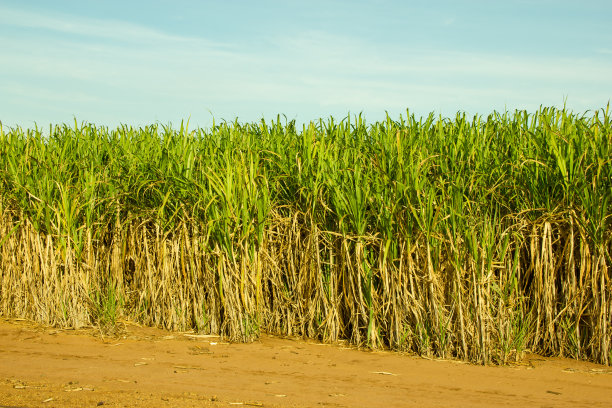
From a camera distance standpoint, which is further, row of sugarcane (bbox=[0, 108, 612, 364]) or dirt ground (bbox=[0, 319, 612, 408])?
row of sugarcane (bbox=[0, 108, 612, 364])

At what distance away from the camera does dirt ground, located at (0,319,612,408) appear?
4266mm

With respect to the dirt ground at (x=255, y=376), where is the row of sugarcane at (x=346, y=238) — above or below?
above

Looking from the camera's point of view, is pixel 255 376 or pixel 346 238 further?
pixel 346 238

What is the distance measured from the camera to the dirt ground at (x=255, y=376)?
427 cm

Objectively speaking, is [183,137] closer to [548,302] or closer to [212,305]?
[212,305]

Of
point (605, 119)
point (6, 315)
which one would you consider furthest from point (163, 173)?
point (605, 119)

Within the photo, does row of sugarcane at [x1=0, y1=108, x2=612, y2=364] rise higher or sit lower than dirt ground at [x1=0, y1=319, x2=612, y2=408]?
higher

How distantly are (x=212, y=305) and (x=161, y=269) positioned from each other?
62cm

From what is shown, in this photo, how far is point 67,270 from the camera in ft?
20.4

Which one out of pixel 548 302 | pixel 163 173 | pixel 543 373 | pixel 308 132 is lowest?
pixel 543 373

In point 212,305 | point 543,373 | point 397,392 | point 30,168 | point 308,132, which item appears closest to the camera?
point 397,392

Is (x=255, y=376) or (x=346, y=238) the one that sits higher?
(x=346, y=238)

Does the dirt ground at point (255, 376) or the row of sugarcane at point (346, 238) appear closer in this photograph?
the dirt ground at point (255, 376)

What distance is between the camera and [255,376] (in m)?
4.86
